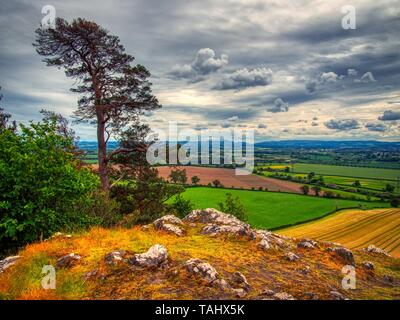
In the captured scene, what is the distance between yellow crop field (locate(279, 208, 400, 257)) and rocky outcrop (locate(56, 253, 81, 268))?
155ft

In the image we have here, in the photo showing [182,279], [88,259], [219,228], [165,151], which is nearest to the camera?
[182,279]

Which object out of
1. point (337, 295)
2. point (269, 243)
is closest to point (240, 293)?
point (337, 295)

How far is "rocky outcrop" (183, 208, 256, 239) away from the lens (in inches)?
472

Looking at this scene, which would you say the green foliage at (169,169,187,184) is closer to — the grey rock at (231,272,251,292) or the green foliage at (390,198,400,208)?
the grey rock at (231,272,251,292)

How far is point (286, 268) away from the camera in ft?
30.2

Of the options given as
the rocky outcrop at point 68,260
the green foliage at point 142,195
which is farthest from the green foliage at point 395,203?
the rocky outcrop at point 68,260

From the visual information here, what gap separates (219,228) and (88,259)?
18.2 ft

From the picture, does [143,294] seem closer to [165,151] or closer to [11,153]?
[11,153]

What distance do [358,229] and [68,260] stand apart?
61533mm

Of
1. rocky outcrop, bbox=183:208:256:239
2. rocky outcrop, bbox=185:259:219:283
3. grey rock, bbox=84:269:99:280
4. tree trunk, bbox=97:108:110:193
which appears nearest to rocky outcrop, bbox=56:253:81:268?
grey rock, bbox=84:269:99:280

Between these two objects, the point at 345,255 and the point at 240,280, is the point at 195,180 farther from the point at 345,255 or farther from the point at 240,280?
the point at 240,280

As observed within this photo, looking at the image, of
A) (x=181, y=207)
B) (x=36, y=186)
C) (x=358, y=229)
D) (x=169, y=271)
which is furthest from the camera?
(x=358, y=229)

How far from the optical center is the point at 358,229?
57.9 meters
